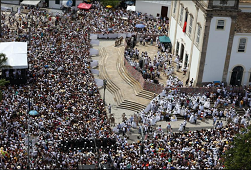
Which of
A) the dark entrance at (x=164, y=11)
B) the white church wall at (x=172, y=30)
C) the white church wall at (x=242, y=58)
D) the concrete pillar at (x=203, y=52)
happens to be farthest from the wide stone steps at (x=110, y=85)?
the dark entrance at (x=164, y=11)

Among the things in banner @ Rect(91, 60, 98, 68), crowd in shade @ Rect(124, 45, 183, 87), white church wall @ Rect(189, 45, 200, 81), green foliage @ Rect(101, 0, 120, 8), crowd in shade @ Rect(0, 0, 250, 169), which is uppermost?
green foliage @ Rect(101, 0, 120, 8)

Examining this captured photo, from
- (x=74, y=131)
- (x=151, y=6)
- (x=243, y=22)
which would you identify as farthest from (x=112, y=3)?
(x=74, y=131)

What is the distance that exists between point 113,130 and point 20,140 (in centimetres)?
933

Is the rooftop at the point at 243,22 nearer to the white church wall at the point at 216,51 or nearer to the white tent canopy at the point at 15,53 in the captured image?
the white church wall at the point at 216,51

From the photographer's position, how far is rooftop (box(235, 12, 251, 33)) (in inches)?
2211

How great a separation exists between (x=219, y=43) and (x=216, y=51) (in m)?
0.92

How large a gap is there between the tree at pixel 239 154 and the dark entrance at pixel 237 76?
14.5m

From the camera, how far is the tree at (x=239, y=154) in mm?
42000

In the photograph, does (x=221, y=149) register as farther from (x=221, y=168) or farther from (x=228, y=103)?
(x=228, y=103)

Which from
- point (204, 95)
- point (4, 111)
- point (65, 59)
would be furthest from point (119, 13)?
point (4, 111)

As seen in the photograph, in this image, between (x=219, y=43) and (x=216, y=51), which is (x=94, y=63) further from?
(x=219, y=43)

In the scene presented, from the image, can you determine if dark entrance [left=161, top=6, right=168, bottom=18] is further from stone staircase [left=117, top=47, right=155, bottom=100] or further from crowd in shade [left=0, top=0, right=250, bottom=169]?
crowd in shade [left=0, top=0, right=250, bottom=169]

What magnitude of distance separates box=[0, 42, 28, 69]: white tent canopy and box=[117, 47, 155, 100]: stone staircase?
11466mm

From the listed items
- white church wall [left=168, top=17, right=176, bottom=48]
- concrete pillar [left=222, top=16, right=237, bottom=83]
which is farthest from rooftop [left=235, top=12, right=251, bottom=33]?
white church wall [left=168, top=17, right=176, bottom=48]
